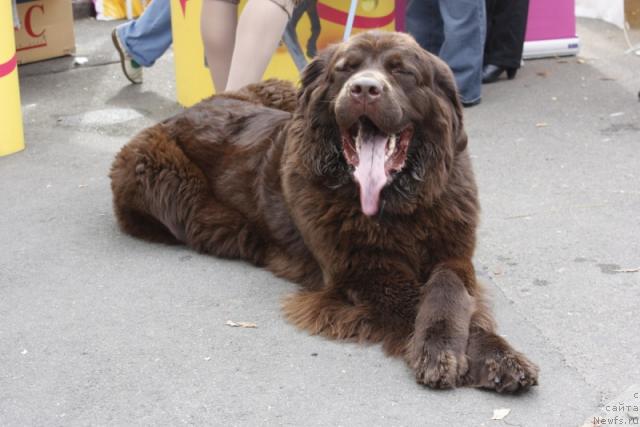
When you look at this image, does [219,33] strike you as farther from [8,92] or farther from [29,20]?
[29,20]

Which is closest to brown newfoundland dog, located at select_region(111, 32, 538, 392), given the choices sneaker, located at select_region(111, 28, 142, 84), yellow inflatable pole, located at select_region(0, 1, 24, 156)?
yellow inflatable pole, located at select_region(0, 1, 24, 156)

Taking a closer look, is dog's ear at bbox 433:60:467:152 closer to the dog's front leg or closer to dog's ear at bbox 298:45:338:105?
dog's ear at bbox 298:45:338:105

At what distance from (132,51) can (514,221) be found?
372 centimetres

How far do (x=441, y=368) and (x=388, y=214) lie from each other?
726mm

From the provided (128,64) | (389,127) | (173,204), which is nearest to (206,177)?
(173,204)

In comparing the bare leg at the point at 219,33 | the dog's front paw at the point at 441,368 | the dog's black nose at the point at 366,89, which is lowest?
the dog's front paw at the point at 441,368

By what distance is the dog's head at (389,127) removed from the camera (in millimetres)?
3521

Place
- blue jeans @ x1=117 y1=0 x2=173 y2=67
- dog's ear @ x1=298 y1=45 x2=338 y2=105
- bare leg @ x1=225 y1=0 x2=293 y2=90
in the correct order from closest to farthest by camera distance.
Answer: dog's ear @ x1=298 y1=45 x2=338 y2=105 < bare leg @ x1=225 y1=0 x2=293 y2=90 < blue jeans @ x1=117 y1=0 x2=173 y2=67

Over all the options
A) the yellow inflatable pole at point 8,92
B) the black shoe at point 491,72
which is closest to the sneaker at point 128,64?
the yellow inflatable pole at point 8,92

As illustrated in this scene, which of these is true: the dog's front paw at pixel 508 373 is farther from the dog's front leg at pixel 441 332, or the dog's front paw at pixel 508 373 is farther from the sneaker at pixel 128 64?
the sneaker at pixel 128 64

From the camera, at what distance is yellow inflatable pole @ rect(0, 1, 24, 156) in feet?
18.6

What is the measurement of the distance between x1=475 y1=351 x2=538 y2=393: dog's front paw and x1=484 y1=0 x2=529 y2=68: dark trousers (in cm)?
426

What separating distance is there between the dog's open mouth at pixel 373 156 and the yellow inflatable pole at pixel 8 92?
294 cm

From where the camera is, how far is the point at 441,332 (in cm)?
328
